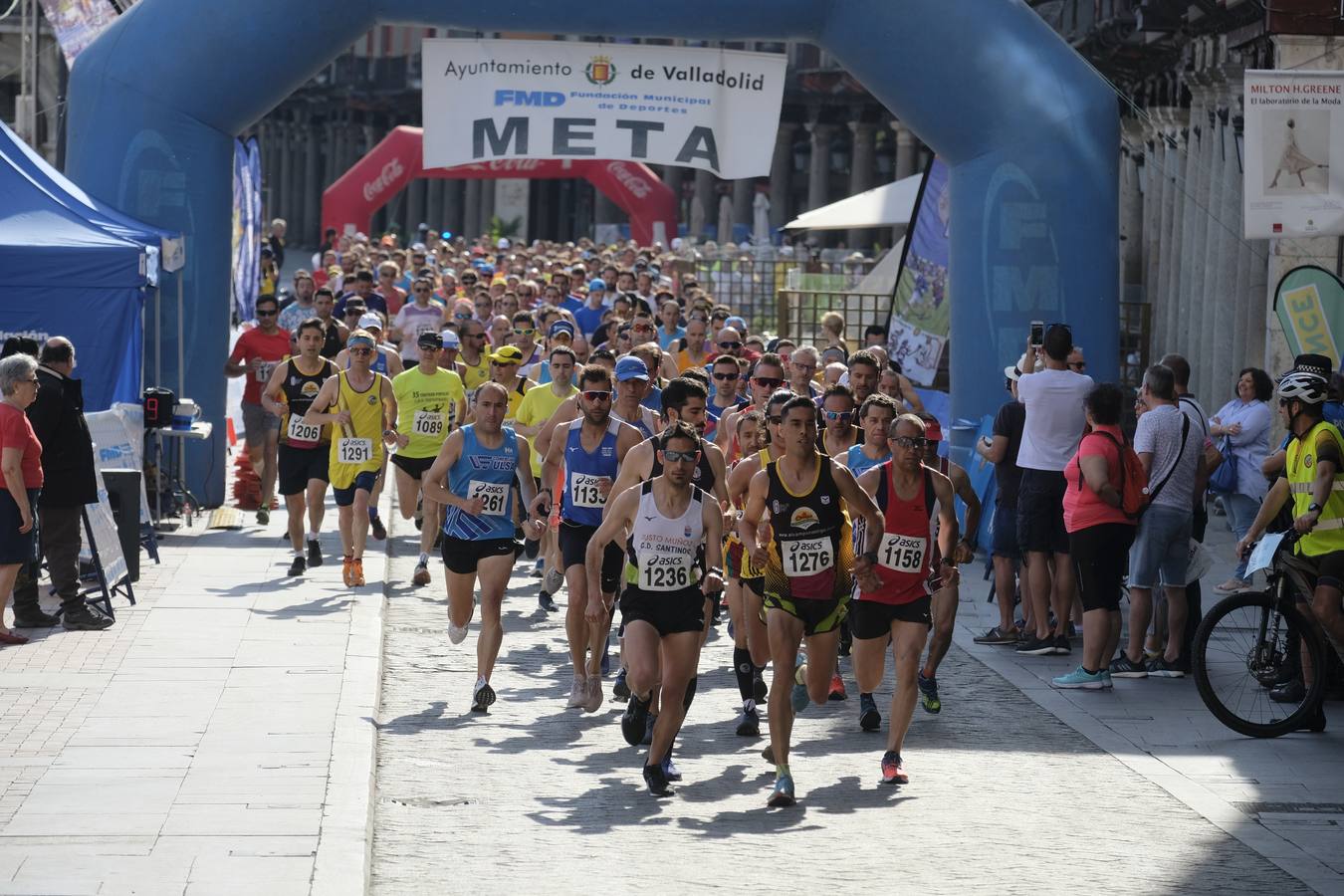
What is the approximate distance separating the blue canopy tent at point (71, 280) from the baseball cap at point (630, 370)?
4.99 meters

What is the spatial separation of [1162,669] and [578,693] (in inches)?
140

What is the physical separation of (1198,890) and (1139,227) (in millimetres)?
22920

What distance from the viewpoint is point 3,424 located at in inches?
452

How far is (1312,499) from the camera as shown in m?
10.4

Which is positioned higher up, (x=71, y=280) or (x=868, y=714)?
(x=71, y=280)

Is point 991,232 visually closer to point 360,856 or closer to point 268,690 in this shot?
point 268,690

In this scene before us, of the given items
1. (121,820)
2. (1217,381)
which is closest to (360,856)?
(121,820)

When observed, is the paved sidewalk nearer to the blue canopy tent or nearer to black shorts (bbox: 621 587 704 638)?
black shorts (bbox: 621 587 704 638)

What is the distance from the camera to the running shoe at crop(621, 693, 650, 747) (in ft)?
31.1

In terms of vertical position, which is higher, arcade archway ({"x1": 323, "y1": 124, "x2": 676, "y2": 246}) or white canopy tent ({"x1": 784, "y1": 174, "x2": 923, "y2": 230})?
arcade archway ({"x1": 323, "y1": 124, "x2": 676, "y2": 246})

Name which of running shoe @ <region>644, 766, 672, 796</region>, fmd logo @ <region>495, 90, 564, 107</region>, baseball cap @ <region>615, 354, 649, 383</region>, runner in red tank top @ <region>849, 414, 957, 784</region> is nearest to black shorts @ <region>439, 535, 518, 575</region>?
→ baseball cap @ <region>615, 354, 649, 383</region>

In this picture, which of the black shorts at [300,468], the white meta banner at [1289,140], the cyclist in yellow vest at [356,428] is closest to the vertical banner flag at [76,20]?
the black shorts at [300,468]

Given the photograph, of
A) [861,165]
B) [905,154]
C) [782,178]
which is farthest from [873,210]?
[782,178]

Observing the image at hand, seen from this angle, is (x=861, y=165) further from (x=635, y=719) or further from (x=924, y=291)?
(x=635, y=719)
